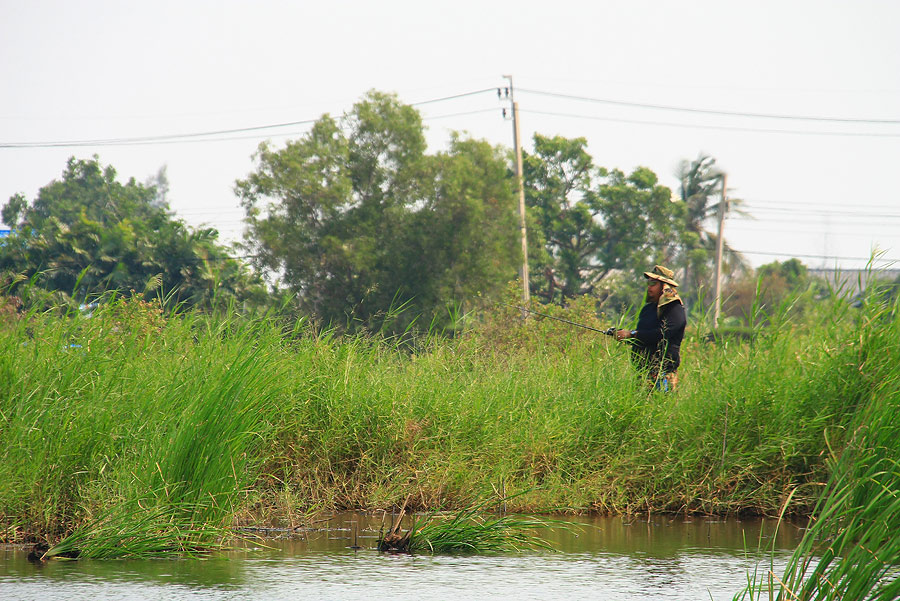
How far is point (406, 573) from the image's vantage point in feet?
15.6

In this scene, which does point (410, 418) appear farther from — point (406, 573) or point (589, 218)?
point (589, 218)

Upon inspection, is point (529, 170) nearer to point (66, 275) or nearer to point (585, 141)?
point (585, 141)

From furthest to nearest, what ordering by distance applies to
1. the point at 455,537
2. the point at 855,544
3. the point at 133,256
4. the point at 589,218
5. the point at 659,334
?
the point at 589,218 < the point at 133,256 < the point at 659,334 < the point at 455,537 < the point at 855,544

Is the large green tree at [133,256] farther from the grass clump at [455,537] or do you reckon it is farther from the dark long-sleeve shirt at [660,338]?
the grass clump at [455,537]

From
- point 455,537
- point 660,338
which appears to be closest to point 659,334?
point 660,338

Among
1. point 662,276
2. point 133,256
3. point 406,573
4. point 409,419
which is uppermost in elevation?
point 133,256

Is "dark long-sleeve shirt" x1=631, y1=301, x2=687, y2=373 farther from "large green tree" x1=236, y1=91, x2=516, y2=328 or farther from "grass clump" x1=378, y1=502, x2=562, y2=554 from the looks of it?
"large green tree" x1=236, y1=91, x2=516, y2=328

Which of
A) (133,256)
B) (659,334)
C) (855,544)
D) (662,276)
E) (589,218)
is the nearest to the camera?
(855,544)

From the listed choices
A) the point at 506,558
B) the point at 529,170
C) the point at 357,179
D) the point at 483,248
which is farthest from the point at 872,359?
the point at 529,170

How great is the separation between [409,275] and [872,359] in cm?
3188

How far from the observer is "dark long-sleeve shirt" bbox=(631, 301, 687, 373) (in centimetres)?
777

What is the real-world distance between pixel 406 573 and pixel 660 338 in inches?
156

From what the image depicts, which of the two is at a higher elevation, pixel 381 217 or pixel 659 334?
Answer: pixel 381 217

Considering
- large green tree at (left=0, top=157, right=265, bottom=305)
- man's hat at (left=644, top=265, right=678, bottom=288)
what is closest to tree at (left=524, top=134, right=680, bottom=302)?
large green tree at (left=0, top=157, right=265, bottom=305)
